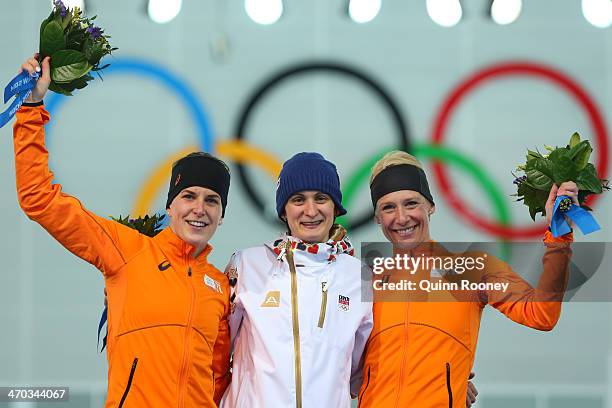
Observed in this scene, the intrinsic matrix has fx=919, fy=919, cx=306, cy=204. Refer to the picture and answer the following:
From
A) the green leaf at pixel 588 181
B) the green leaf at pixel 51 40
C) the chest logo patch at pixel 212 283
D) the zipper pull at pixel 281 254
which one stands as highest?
the green leaf at pixel 51 40

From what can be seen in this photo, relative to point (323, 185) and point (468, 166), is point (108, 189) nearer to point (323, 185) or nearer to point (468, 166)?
point (468, 166)

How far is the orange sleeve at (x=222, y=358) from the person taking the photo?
10.9ft

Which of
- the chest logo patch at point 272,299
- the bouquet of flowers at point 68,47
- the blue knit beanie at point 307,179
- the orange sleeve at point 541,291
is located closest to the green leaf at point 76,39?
the bouquet of flowers at point 68,47

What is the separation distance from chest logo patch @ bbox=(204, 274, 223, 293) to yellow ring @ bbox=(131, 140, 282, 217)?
252 centimetres

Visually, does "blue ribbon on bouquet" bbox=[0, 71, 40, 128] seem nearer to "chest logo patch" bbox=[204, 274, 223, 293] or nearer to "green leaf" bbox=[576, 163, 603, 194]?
"chest logo patch" bbox=[204, 274, 223, 293]

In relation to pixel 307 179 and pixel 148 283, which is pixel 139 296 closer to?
pixel 148 283

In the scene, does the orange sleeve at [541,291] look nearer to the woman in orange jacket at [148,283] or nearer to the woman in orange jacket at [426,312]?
the woman in orange jacket at [426,312]

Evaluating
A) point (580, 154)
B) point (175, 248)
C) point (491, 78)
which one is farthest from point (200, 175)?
point (491, 78)

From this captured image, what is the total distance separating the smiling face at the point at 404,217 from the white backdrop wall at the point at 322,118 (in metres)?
2.31

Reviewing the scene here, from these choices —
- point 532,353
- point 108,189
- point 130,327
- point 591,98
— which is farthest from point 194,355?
point 591,98

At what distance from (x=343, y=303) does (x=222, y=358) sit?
1.63 feet

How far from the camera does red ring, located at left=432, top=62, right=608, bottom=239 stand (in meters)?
5.89

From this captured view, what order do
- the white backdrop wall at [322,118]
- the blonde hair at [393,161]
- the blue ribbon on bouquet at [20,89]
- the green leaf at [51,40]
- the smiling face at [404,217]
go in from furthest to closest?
the white backdrop wall at [322,118]
the blonde hair at [393,161]
the smiling face at [404,217]
the green leaf at [51,40]
the blue ribbon on bouquet at [20,89]
